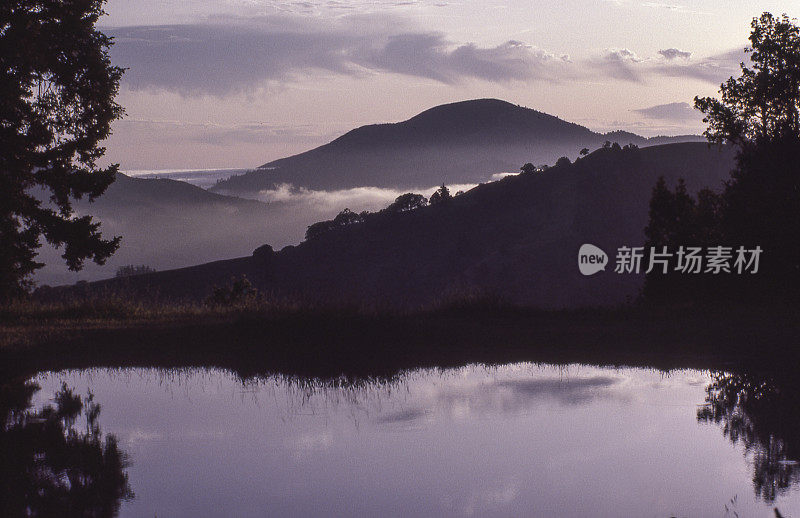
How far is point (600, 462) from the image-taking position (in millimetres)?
8711

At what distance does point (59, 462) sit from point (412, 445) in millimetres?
4046

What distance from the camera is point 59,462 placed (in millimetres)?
9000

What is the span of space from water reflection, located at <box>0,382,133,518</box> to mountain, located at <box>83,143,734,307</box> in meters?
109

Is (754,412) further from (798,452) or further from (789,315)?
(789,315)

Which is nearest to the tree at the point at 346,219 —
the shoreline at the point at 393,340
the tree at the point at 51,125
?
the tree at the point at 51,125

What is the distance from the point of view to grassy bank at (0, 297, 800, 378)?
15461mm

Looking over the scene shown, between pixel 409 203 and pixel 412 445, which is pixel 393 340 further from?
pixel 409 203

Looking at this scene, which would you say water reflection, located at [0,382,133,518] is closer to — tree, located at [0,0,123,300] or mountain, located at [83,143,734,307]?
A: tree, located at [0,0,123,300]

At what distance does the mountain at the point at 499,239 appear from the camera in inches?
5108

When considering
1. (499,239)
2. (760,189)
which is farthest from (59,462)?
(499,239)

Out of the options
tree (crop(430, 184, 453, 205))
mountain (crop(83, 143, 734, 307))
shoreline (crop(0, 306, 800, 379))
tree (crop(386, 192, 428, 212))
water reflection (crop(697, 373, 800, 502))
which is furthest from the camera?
tree (crop(386, 192, 428, 212))

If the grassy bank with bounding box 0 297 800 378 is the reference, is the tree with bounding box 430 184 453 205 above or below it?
above

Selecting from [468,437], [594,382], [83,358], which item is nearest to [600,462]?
[468,437]

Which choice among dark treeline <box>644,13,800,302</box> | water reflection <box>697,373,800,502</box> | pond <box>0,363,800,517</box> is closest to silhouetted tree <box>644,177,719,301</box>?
dark treeline <box>644,13,800,302</box>
